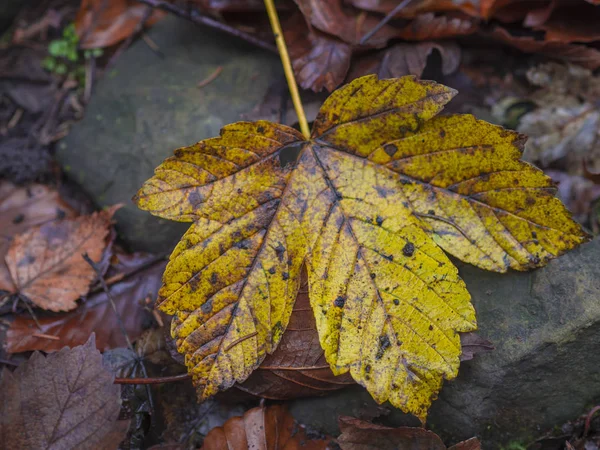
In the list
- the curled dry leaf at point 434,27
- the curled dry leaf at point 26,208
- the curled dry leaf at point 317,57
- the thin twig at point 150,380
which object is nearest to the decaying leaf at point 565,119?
the curled dry leaf at point 434,27

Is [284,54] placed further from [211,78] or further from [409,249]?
[409,249]

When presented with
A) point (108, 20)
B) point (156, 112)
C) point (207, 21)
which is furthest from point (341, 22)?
point (108, 20)

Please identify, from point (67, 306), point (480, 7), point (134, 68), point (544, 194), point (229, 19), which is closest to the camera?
point (544, 194)

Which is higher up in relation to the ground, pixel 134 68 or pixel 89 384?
pixel 134 68

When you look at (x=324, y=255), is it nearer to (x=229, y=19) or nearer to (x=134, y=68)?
(x=229, y=19)

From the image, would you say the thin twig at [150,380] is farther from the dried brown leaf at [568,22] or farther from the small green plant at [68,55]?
the dried brown leaf at [568,22]

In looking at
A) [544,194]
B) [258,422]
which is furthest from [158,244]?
[544,194]
